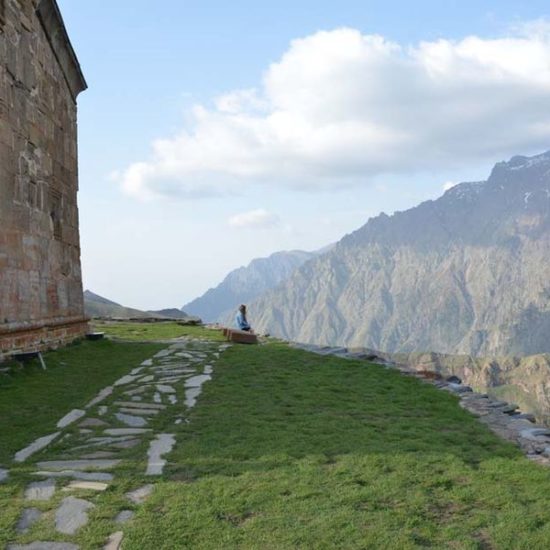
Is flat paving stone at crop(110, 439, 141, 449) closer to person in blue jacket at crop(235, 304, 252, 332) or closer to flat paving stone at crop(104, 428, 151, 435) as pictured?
flat paving stone at crop(104, 428, 151, 435)

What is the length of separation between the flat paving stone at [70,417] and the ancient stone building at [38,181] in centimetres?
425

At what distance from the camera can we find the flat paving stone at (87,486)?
240 inches

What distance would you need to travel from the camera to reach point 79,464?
7.04 meters

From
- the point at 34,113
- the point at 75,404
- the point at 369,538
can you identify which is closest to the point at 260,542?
the point at 369,538

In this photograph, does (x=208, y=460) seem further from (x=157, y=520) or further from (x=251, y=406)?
(x=251, y=406)

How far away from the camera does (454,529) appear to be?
17.0 ft

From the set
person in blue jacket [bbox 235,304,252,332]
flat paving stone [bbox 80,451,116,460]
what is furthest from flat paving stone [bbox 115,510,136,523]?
person in blue jacket [bbox 235,304,252,332]

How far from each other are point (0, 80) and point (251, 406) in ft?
29.8

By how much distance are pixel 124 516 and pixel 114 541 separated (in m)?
0.47

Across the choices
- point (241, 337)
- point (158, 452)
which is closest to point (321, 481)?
point (158, 452)

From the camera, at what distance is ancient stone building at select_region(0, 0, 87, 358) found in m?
13.9

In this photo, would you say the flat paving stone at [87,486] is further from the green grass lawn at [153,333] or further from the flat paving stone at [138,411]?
the green grass lawn at [153,333]

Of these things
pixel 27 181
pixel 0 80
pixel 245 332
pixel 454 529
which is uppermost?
pixel 0 80

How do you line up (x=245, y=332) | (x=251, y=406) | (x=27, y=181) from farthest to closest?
(x=245, y=332) < (x=27, y=181) < (x=251, y=406)
